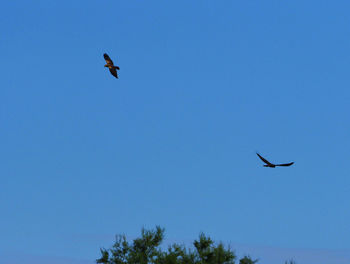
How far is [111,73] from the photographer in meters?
30.6

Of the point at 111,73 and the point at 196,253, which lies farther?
the point at 196,253

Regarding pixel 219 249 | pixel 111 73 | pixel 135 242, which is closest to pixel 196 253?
pixel 219 249

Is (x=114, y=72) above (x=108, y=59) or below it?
below

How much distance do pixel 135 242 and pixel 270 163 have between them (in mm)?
26355

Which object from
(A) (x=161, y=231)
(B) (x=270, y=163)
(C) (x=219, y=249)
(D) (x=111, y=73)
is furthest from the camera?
(A) (x=161, y=231)

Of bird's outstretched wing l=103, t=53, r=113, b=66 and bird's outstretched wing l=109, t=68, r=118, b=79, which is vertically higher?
bird's outstretched wing l=103, t=53, r=113, b=66

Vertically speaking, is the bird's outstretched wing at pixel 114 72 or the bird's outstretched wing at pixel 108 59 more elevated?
the bird's outstretched wing at pixel 108 59

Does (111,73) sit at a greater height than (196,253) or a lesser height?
greater

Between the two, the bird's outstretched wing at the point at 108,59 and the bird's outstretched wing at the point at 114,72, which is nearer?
the bird's outstretched wing at the point at 114,72

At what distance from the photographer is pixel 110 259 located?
51875 millimetres

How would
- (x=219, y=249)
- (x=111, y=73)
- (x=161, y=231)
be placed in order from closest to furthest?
(x=111, y=73), (x=219, y=249), (x=161, y=231)

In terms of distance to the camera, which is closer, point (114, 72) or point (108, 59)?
point (114, 72)

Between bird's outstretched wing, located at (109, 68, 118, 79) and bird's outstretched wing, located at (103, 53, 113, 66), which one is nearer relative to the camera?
bird's outstretched wing, located at (109, 68, 118, 79)

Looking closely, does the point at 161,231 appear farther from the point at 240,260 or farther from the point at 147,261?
the point at 240,260
